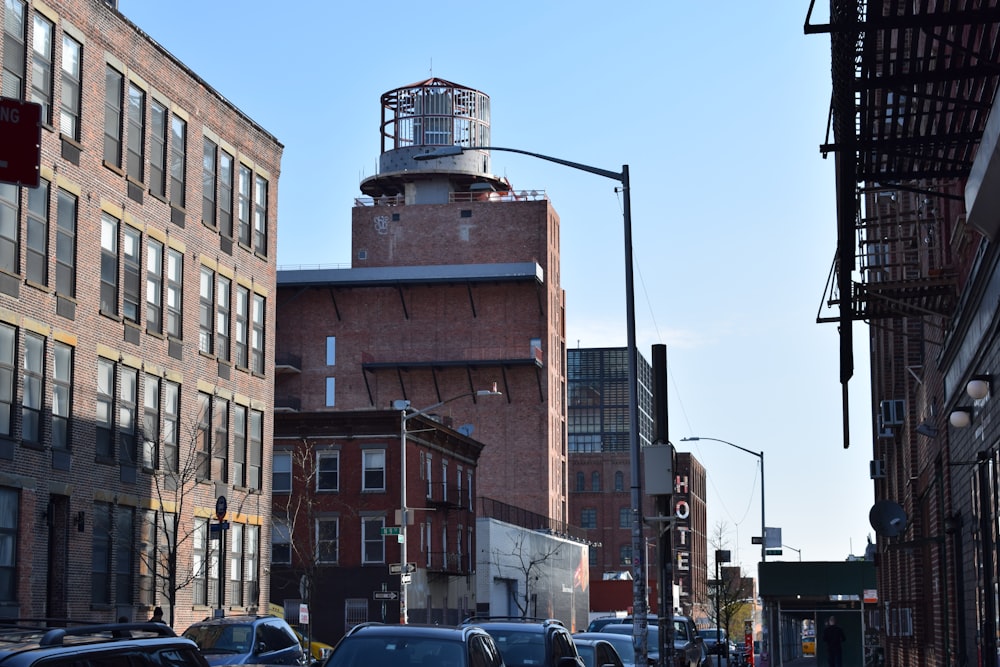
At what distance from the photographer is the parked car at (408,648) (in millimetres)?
14312

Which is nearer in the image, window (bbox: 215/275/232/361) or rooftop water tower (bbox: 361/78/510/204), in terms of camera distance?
window (bbox: 215/275/232/361)

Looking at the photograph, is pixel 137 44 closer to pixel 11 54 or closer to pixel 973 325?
pixel 11 54

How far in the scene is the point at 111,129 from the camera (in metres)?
37.7

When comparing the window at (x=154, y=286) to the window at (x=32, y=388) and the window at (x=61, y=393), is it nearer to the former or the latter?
the window at (x=61, y=393)

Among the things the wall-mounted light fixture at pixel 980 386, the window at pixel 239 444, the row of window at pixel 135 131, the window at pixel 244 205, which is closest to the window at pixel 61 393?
the row of window at pixel 135 131

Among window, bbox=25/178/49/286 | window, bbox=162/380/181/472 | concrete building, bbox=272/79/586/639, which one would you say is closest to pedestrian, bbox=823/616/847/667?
window, bbox=162/380/181/472

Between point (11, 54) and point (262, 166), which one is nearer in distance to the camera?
point (11, 54)

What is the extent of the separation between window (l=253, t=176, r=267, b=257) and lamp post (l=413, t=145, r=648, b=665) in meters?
20.9

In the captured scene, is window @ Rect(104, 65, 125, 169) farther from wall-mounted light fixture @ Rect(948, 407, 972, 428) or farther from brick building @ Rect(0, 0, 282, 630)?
wall-mounted light fixture @ Rect(948, 407, 972, 428)

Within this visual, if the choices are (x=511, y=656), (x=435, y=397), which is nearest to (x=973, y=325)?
(x=511, y=656)

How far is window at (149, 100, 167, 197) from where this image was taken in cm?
3991

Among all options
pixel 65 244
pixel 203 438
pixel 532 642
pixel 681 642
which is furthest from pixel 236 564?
pixel 532 642

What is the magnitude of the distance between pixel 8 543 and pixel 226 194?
1573 centimetres

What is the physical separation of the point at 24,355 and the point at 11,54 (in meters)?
6.83
